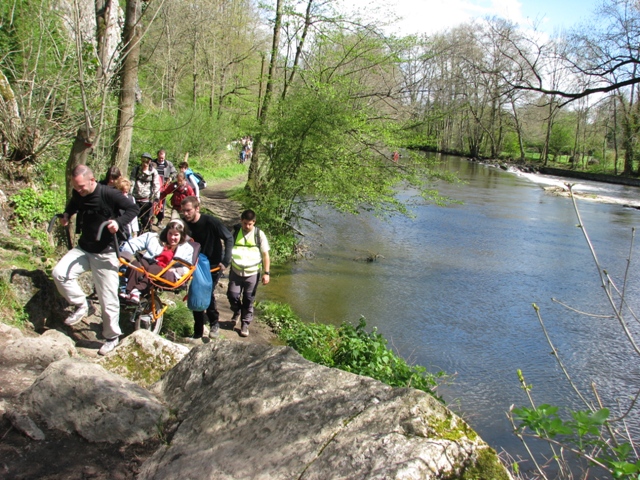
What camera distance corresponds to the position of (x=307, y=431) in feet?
8.79

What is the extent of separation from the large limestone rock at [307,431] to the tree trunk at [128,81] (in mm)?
6207

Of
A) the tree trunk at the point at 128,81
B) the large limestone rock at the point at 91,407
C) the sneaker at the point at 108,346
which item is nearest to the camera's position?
the large limestone rock at the point at 91,407

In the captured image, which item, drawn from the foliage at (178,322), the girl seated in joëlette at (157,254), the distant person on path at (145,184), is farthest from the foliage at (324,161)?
the girl seated in joëlette at (157,254)

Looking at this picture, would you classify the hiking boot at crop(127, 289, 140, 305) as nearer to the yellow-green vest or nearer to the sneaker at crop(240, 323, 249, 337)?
the yellow-green vest

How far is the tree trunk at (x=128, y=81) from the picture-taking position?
328 inches

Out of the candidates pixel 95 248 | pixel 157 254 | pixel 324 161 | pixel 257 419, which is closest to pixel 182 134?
pixel 324 161

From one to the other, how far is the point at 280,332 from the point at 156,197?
449 centimetres

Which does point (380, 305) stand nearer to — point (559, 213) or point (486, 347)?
point (486, 347)

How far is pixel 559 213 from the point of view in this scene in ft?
83.7

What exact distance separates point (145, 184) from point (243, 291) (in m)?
4.50

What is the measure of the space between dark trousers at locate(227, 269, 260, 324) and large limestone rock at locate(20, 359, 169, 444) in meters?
4.01

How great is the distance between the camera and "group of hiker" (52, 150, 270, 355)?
521 cm

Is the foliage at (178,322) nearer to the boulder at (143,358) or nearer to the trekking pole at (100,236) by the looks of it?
the trekking pole at (100,236)

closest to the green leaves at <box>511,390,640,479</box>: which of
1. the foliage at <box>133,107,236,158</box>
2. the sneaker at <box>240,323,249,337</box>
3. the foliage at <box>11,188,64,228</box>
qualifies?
the sneaker at <box>240,323,249,337</box>
